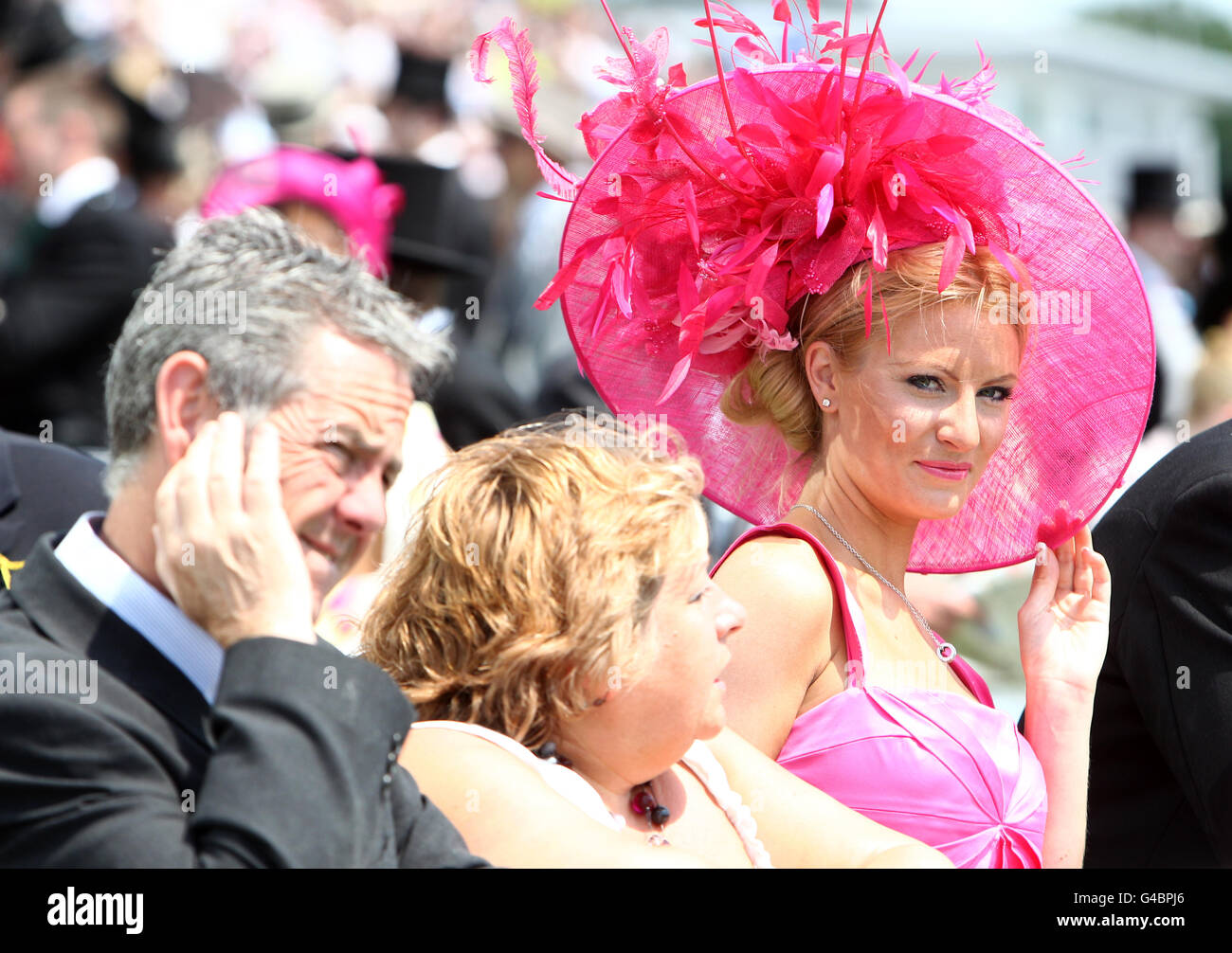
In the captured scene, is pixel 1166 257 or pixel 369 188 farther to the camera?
pixel 1166 257

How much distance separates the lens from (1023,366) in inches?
114

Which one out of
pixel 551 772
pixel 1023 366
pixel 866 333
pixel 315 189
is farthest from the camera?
pixel 315 189

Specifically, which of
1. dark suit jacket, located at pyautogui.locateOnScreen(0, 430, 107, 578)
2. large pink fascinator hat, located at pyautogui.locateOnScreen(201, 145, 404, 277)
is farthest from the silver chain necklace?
large pink fascinator hat, located at pyautogui.locateOnScreen(201, 145, 404, 277)

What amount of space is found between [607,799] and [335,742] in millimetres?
557

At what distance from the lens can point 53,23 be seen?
8.26 meters

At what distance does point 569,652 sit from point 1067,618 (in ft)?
3.67

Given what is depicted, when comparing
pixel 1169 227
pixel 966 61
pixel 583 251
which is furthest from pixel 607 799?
pixel 966 61

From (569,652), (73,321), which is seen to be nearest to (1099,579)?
(569,652)

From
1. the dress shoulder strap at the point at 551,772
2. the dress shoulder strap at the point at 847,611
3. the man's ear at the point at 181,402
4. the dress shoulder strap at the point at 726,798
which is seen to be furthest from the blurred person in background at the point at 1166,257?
the man's ear at the point at 181,402

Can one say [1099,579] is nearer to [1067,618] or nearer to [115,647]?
[1067,618]

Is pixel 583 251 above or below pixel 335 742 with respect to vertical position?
above

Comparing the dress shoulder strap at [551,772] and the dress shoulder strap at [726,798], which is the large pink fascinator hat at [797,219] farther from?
the dress shoulder strap at [551,772]
